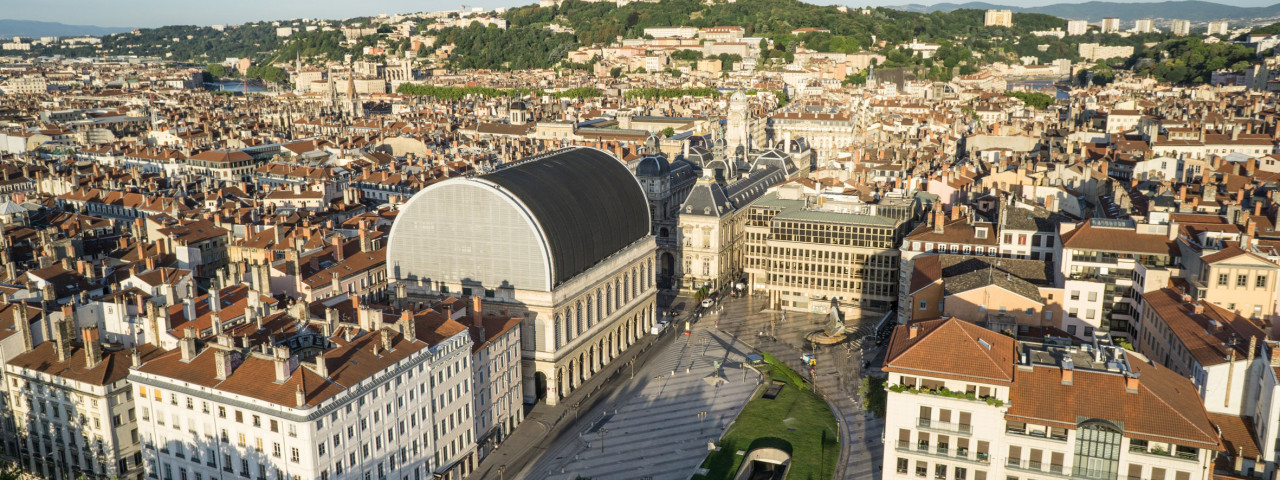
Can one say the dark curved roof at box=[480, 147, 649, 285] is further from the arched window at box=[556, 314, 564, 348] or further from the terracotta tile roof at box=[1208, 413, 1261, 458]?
the terracotta tile roof at box=[1208, 413, 1261, 458]

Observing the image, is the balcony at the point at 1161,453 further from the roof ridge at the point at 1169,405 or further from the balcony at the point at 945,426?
the balcony at the point at 945,426

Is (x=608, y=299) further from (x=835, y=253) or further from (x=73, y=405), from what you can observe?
(x=73, y=405)

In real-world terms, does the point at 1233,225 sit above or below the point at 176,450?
above

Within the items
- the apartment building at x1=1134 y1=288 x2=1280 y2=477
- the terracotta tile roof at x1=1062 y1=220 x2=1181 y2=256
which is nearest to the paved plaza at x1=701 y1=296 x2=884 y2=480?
the terracotta tile roof at x1=1062 y1=220 x2=1181 y2=256

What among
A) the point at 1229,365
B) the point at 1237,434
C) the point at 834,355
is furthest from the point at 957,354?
the point at 834,355

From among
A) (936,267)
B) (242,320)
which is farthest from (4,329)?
(936,267)

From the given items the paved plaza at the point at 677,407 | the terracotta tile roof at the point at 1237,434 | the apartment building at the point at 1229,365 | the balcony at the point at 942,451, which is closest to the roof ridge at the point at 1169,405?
the apartment building at the point at 1229,365

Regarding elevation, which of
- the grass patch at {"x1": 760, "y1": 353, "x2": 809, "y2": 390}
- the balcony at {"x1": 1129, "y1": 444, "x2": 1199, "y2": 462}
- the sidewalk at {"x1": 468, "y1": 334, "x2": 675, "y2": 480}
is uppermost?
the balcony at {"x1": 1129, "y1": 444, "x2": 1199, "y2": 462}

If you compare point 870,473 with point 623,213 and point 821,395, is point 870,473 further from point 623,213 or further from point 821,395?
point 623,213
